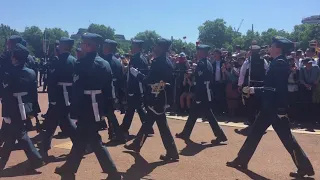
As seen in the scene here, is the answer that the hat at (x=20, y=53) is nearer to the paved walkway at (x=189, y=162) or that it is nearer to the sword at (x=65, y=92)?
the sword at (x=65, y=92)

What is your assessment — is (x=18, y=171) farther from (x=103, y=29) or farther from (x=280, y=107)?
(x=103, y=29)

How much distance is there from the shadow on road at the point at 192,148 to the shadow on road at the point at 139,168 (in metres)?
0.79

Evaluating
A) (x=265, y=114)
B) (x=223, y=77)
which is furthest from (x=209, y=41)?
(x=265, y=114)

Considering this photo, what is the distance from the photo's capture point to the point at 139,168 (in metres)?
6.46

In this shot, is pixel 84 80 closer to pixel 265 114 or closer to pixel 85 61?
pixel 85 61

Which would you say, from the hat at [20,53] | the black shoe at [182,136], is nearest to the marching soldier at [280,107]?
the black shoe at [182,136]

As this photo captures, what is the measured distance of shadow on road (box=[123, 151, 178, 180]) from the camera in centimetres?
604

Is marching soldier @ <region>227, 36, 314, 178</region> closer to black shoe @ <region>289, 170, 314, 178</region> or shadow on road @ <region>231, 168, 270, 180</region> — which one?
black shoe @ <region>289, 170, 314, 178</region>

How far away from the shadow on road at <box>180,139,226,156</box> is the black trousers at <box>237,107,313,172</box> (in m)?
1.32

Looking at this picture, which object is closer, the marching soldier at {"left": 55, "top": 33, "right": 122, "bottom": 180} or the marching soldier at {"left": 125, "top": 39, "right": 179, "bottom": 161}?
the marching soldier at {"left": 55, "top": 33, "right": 122, "bottom": 180}

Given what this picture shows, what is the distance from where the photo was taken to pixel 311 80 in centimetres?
1038

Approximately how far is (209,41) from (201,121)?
76574mm

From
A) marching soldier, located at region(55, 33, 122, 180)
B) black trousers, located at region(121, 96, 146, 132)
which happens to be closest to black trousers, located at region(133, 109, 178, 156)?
black trousers, located at region(121, 96, 146, 132)

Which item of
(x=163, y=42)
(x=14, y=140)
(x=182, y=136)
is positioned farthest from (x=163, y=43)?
(x=14, y=140)
